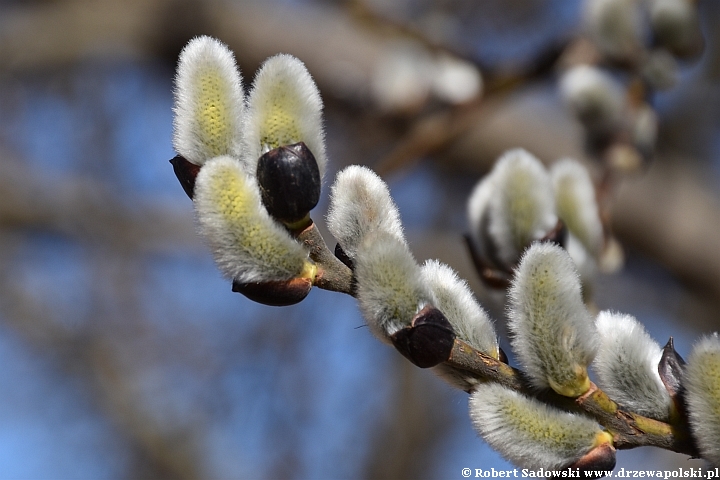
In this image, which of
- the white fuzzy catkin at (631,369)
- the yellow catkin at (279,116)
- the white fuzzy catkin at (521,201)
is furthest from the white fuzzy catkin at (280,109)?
the white fuzzy catkin at (521,201)

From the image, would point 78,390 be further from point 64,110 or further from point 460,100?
point 460,100

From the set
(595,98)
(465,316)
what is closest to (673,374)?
(465,316)

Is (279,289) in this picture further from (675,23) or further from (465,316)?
(675,23)

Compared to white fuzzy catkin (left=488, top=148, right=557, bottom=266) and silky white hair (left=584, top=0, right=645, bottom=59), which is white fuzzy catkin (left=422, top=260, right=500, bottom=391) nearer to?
white fuzzy catkin (left=488, top=148, right=557, bottom=266)

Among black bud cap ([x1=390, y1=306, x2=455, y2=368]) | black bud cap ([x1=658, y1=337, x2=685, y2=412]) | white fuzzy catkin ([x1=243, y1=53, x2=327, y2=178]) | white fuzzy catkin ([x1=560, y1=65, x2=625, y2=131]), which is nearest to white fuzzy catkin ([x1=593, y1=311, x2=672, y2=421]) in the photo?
black bud cap ([x1=658, y1=337, x2=685, y2=412])

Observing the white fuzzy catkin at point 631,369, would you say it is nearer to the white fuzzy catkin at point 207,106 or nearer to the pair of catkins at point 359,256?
the pair of catkins at point 359,256
